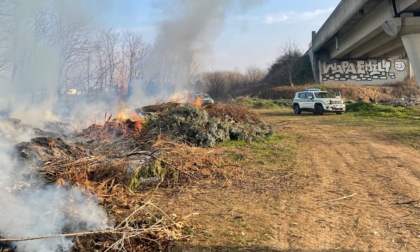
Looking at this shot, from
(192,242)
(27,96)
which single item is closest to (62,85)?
(27,96)

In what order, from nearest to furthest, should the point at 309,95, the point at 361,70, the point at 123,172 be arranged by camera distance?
the point at 123,172 → the point at 309,95 → the point at 361,70

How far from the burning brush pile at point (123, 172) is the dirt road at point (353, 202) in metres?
1.67

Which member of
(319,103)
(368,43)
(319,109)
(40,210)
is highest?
(368,43)

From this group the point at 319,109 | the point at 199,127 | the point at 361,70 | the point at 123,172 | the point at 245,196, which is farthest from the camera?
the point at 361,70

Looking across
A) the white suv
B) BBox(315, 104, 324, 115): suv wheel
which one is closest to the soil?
the white suv

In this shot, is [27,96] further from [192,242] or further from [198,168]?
[192,242]

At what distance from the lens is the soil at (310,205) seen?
474cm

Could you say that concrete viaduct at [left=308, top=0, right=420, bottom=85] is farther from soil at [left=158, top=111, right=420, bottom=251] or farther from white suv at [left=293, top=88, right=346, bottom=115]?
soil at [left=158, top=111, right=420, bottom=251]

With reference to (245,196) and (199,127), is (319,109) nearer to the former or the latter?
(199,127)

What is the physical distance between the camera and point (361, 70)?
4191cm

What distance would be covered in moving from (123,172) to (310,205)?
3447mm

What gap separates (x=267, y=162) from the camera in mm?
9609

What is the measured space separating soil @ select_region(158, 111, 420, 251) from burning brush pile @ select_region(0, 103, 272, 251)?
422mm

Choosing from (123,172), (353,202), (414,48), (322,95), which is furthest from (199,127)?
(414,48)
